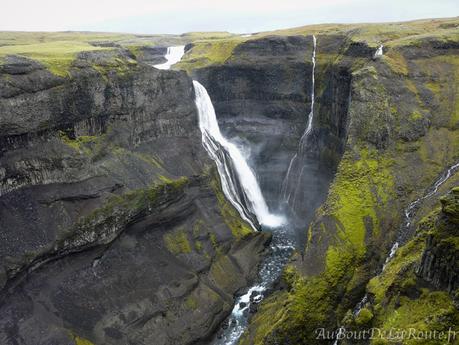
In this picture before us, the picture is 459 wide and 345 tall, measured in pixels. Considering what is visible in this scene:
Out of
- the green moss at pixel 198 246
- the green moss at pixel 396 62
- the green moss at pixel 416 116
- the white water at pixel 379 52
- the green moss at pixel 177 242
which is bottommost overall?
the green moss at pixel 198 246

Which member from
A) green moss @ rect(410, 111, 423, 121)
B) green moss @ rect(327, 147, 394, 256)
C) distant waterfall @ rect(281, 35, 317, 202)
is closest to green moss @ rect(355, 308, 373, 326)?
green moss @ rect(327, 147, 394, 256)

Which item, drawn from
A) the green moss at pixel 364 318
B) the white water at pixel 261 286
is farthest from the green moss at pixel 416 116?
the green moss at pixel 364 318

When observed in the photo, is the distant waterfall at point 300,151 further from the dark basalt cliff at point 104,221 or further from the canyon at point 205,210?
the dark basalt cliff at point 104,221

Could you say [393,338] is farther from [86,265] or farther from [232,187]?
[232,187]

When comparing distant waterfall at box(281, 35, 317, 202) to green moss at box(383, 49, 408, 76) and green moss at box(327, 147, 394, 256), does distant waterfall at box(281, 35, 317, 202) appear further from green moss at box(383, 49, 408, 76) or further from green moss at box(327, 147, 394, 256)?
green moss at box(327, 147, 394, 256)

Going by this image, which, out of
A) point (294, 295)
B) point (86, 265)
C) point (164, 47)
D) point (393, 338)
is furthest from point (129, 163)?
point (164, 47)

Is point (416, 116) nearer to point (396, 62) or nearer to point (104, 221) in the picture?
point (396, 62)

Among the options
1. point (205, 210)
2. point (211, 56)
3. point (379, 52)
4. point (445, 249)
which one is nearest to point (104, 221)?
point (205, 210)
